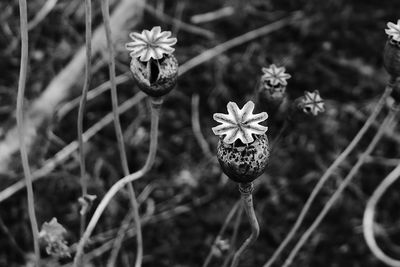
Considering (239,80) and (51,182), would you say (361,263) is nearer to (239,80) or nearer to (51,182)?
(239,80)

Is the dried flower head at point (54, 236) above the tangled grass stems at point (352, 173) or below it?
below

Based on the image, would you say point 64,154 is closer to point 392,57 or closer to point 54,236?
point 54,236

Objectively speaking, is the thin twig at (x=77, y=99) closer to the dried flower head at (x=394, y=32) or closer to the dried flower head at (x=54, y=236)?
the dried flower head at (x=54, y=236)

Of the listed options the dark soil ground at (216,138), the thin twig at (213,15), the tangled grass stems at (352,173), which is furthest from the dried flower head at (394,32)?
the thin twig at (213,15)

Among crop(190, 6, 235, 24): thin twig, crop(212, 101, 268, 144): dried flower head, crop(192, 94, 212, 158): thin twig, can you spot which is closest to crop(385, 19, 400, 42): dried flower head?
crop(212, 101, 268, 144): dried flower head

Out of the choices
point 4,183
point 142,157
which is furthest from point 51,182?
point 142,157

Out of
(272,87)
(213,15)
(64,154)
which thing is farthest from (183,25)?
(272,87)
